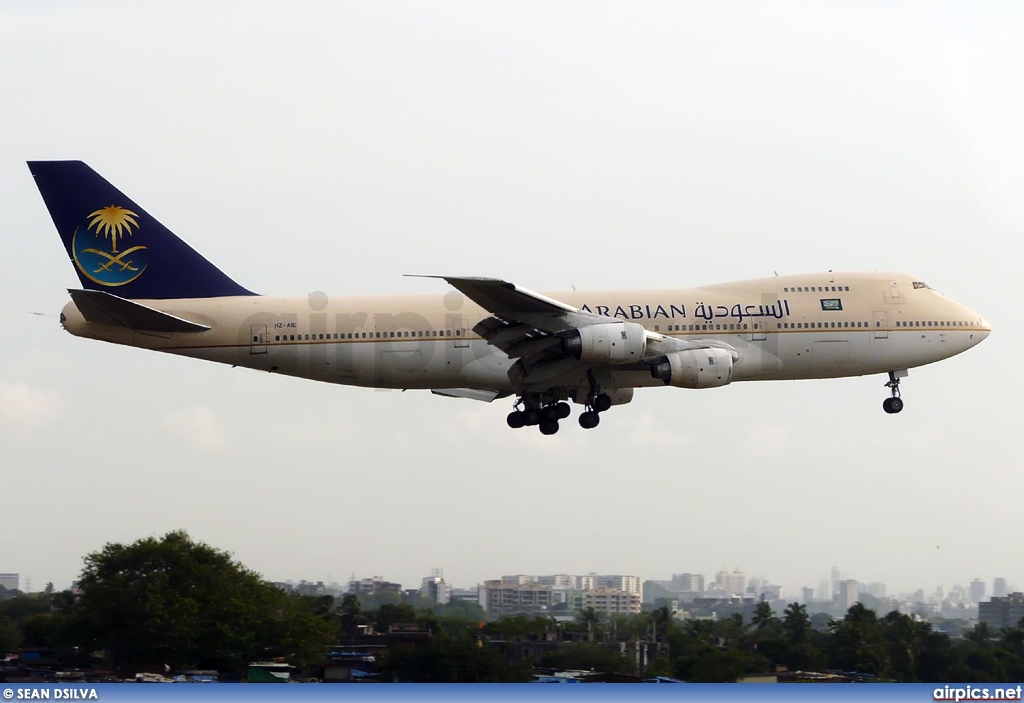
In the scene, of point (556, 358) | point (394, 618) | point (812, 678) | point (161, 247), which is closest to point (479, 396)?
point (556, 358)

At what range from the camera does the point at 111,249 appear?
57719mm

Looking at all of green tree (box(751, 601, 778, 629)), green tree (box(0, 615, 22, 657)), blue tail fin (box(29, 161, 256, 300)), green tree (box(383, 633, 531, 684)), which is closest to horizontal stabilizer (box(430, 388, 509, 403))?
blue tail fin (box(29, 161, 256, 300))

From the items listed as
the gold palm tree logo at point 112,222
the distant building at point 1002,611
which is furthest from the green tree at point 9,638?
the distant building at point 1002,611

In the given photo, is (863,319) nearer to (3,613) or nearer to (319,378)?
(319,378)

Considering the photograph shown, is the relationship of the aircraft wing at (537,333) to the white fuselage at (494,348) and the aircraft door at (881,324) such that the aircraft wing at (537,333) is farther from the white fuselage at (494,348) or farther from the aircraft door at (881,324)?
the aircraft door at (881,324)

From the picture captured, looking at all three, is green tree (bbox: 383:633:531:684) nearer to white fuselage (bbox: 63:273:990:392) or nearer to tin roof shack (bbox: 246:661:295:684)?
tin roof shack (bbox: 246:661:295:684)

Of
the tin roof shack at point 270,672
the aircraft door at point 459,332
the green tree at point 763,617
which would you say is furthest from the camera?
the green tree at point 763,617

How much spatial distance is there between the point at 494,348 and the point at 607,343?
16.8 ft

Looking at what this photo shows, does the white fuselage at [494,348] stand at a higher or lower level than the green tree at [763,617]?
higher

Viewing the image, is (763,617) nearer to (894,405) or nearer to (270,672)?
(894,405)

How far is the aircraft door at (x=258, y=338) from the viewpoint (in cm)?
5644

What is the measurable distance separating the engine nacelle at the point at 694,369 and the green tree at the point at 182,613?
14.4 m

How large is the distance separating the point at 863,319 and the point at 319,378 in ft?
64.8

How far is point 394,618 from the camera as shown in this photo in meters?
61.1
